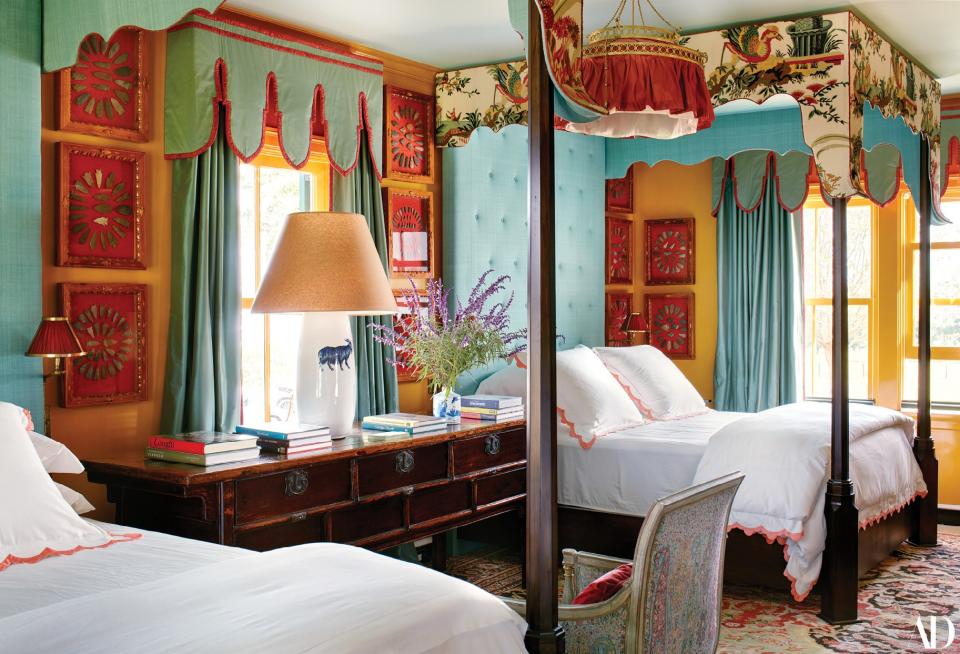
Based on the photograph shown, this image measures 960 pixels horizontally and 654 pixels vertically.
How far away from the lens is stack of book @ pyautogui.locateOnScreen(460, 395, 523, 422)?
4.55 m

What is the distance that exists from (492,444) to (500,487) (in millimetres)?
229

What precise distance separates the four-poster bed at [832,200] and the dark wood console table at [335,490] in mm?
690

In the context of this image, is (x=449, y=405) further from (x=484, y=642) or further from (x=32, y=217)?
(x=484, y=642)

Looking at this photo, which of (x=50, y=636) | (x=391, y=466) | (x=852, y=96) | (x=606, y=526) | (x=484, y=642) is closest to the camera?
(x=50, y=636)

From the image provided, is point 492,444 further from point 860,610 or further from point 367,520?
point 860,610

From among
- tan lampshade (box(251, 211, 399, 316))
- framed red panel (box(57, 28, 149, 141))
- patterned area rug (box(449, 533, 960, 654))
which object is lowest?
patterned area rug (box(449, 533, 960, 654))

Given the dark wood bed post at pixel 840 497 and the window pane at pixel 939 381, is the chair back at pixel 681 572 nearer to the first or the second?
the dark wood bed post at pixel 840 497

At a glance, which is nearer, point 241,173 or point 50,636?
point 50,636

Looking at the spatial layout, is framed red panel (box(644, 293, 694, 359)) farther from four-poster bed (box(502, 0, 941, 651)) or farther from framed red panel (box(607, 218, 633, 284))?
four-poster bed (box(502, 0, 941, 651))

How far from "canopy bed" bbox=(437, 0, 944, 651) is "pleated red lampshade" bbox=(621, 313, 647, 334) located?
0.88m

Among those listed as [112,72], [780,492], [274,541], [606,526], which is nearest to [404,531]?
[274,541]

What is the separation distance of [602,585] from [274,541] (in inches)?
52.9

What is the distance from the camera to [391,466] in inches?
151

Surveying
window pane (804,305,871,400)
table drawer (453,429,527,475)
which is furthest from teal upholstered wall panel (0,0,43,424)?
window pane (804,305,871,400)
